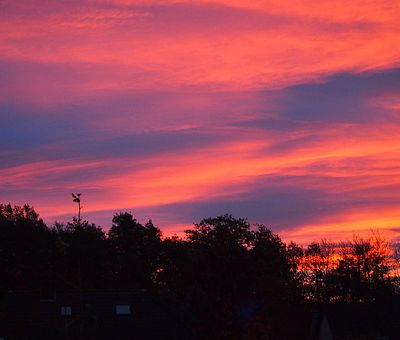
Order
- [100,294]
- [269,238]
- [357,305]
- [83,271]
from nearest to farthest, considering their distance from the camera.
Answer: [357,305] < [100,294] < [83,271] < [269,238]

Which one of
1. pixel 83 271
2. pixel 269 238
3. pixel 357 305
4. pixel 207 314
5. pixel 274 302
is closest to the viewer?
pixel 207 314

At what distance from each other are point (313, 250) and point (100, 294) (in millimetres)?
47714

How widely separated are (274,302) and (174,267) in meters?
26.6

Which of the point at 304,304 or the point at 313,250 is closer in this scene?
the point at 304,304

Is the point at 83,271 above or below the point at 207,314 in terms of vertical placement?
above

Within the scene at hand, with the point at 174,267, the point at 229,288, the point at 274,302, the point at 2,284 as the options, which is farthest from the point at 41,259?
the point at 229,288

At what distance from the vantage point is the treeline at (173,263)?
4252 inches

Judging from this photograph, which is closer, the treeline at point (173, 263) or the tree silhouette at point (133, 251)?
the treeline at point (173, 263)

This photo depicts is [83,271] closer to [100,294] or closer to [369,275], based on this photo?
[100,294]

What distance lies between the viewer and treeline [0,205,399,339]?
108 m

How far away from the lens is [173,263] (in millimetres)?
127812

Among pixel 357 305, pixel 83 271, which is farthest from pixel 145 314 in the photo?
pixel 83 271

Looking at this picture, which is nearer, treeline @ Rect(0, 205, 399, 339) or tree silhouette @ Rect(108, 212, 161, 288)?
treeline @ Rect(0, 205, 399, 339)

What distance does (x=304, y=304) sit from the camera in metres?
111
